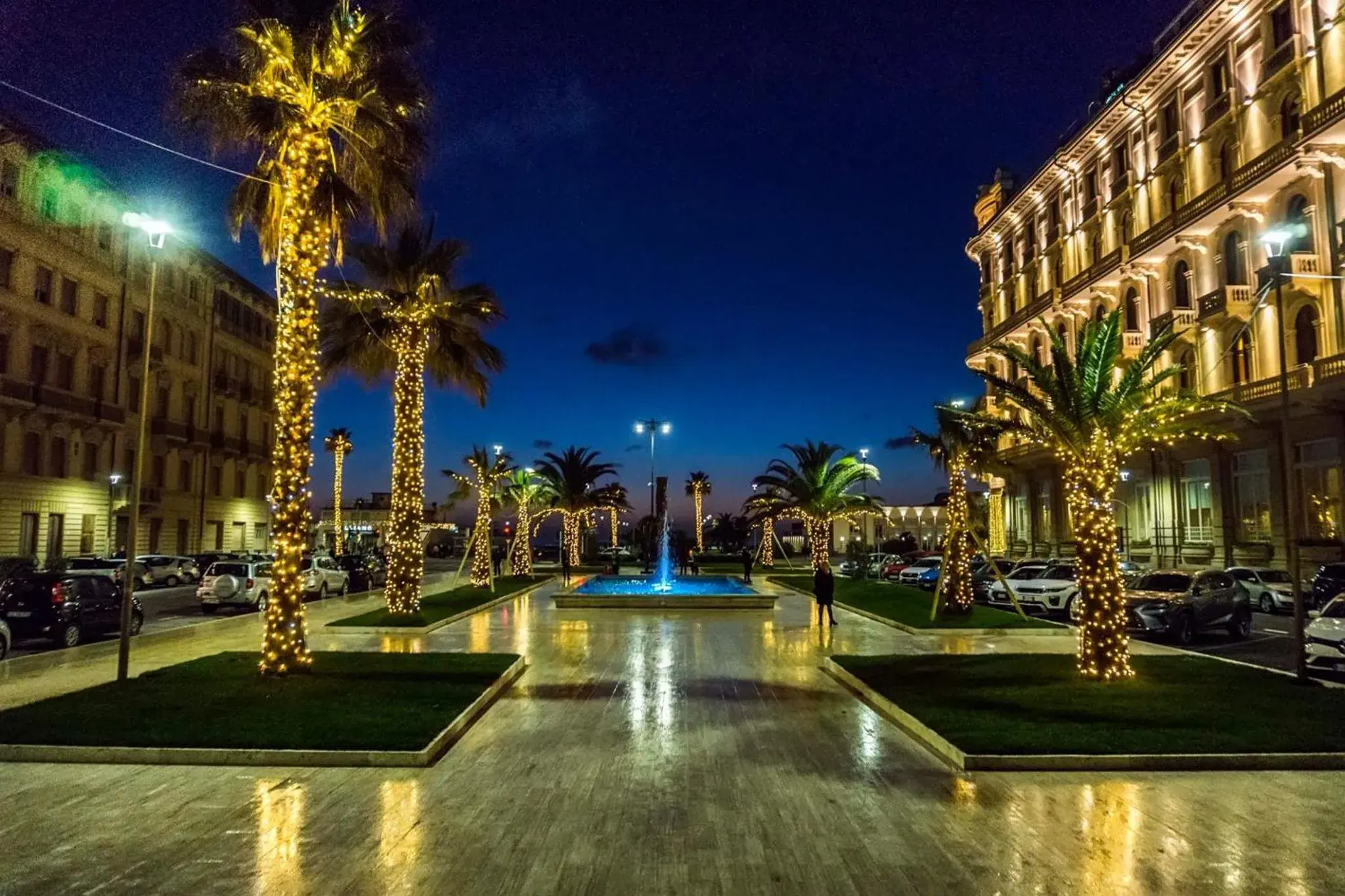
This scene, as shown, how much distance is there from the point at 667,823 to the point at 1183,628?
17.1m

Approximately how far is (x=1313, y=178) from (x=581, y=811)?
35.8m

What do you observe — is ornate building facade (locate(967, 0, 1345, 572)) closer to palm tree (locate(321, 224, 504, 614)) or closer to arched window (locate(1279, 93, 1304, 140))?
arched window (locate(1279, 93, 1304, 140))

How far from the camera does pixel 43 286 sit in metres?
40.8

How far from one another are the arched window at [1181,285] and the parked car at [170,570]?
45.6 metres

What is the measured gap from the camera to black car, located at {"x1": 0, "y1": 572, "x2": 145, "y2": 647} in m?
17.7

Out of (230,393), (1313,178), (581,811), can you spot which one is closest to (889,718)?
(581,811)

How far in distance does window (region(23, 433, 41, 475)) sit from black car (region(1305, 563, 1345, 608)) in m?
47.3

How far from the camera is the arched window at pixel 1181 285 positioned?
131 ft

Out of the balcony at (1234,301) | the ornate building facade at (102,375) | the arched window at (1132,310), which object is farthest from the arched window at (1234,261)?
the ornate building facade at (102,375)

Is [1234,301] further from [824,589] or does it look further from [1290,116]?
[824,589]

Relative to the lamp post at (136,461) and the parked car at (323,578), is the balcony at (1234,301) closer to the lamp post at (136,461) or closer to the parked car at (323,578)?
the parked car at (323,578)

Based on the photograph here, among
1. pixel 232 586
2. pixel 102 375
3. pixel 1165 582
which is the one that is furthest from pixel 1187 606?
pixel 102 375

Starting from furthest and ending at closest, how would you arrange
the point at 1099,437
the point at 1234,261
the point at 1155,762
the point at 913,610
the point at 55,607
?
the point at 1234,261, the point at 913,610, the point at 55,607, the point at 1099,437, the point at 1155,762

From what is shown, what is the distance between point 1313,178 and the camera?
31938 mm
